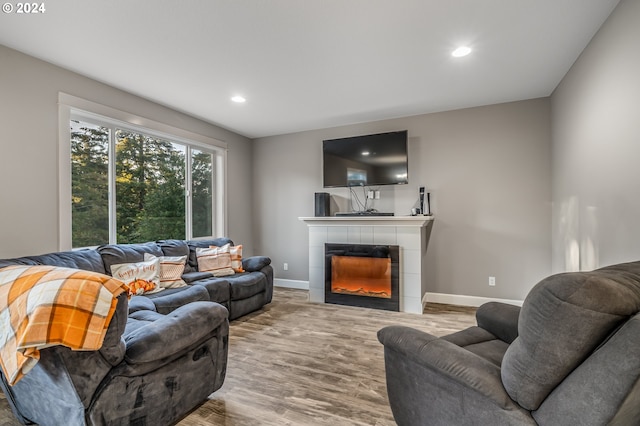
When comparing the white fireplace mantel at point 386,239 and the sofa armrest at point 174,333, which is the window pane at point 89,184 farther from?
the white fireplace mantel at point 386,239

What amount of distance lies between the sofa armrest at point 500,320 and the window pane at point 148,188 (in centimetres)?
369

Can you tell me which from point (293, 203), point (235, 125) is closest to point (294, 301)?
point (293, 203)

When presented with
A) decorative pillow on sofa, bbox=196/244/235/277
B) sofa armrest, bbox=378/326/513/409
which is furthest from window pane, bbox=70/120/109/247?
sofa armrest, bbox=378/326/513/409

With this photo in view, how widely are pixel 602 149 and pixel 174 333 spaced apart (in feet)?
10.6

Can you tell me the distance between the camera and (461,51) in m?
2.52

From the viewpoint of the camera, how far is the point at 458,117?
3.94m

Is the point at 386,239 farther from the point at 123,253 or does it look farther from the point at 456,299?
the point at 123,253

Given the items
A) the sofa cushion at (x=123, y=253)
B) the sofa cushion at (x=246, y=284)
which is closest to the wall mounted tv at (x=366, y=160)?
the sofa cushion at (x=246, y=284)

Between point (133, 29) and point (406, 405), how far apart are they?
9.92 feet

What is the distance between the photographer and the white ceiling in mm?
1990

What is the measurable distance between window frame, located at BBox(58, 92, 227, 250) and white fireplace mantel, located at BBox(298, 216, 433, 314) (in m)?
1.58

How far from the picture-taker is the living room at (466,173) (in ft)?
6.95

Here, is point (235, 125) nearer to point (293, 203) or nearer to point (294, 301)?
point (293, 203)

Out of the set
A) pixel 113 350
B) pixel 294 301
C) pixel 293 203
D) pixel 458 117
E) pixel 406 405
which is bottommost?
pixel 294 301
